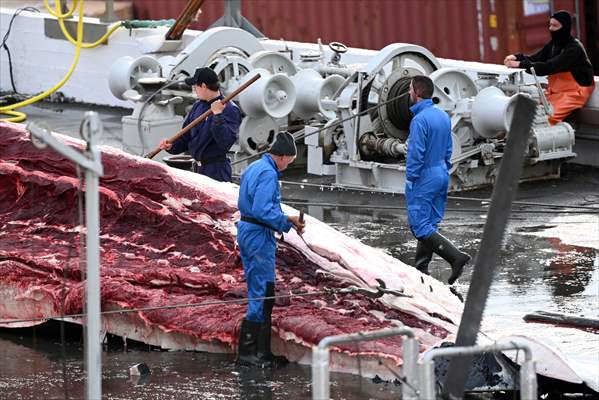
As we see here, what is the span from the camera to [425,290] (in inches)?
349

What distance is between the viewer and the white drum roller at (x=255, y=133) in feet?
50.5

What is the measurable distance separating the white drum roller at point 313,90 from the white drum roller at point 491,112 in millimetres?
1635

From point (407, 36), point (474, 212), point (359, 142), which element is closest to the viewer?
point (474, 212)

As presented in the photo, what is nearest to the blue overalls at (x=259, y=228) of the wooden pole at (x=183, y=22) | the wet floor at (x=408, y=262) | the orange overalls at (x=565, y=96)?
the wet floor at (x=408, y=262)

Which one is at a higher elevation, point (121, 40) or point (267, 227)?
point (121, 40)

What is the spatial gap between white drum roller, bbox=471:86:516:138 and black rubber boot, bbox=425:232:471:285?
3.78 meters

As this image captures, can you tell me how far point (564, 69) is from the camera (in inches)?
609

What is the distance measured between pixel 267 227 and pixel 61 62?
1319 cm

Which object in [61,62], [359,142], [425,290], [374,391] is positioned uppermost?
[61,62]

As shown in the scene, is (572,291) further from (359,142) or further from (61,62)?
(61,62)

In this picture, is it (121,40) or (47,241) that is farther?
(121,40)

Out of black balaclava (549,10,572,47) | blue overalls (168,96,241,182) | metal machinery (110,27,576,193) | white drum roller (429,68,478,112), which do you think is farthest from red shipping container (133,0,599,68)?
blue overalls (168,96,241,182)

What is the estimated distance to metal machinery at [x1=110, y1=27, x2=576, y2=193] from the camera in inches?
563

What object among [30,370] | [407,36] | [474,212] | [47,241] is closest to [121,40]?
[407,36]
